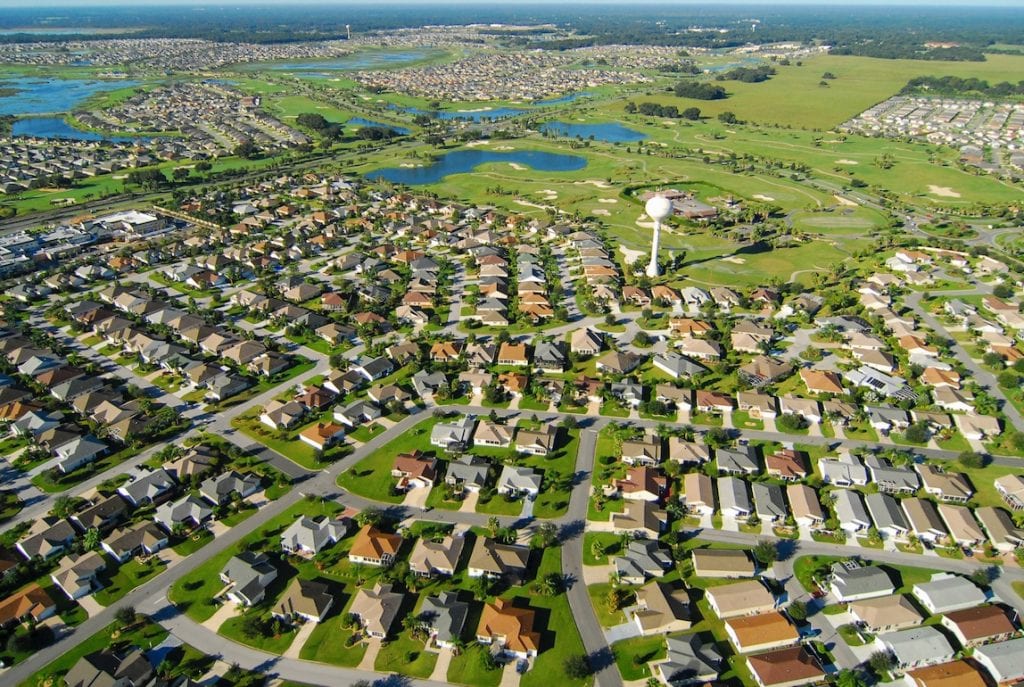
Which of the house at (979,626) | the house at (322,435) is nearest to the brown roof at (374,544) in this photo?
the house at (322,435)

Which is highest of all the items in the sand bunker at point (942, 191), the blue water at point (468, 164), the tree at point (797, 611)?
the blue water at point (468, 164)

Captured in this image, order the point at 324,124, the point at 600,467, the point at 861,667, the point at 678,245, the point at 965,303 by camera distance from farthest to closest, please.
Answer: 1. the point at 324,124
2. the point at 678,245
3. the point at 965,303
4. the point at 600,467
5. the point at 861,667

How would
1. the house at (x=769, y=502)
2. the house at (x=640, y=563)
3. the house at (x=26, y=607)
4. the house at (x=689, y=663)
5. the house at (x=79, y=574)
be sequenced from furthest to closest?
the house at (x=769, y=502) → the house at (x=640, y=563) → the house at (x=79, y=574) → the house at (x=26, y=607) → the house at (x=689, y=663)

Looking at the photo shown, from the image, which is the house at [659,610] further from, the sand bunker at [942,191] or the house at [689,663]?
the sand bunker at [942,191]

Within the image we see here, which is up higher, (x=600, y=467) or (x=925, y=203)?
(x=925, y=203)

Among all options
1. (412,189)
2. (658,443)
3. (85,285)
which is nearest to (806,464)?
(658,443)

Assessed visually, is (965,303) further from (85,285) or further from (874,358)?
(85,285)

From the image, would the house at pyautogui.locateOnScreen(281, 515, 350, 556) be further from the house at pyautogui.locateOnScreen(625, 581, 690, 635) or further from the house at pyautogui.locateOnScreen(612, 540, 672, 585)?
the house at pyautogui.locateOnScreen(625, 581, 690, 635)
